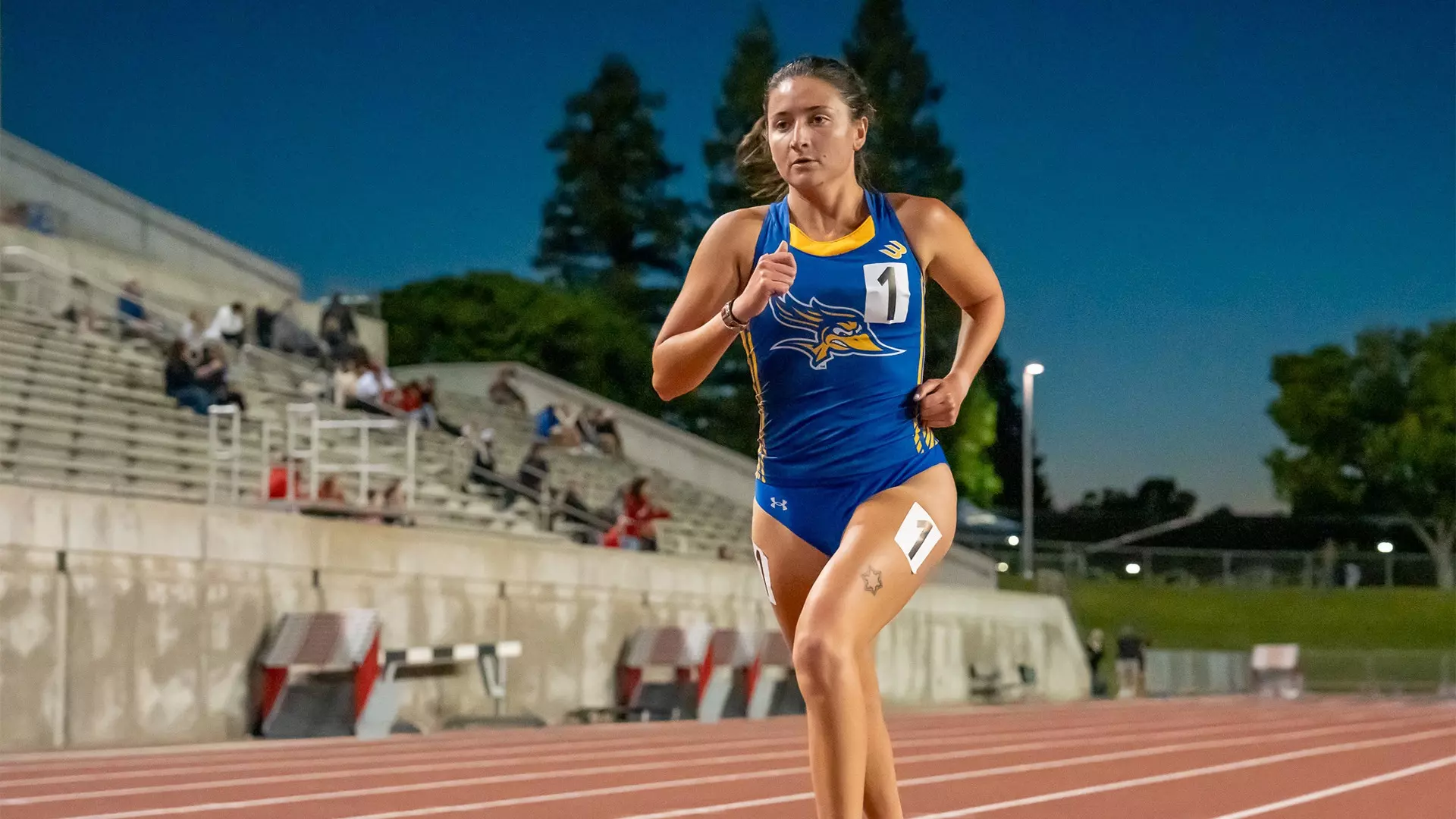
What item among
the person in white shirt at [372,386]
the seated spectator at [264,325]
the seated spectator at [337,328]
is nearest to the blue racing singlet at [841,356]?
the person in white shirt at [372,386]

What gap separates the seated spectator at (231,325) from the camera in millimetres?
24094

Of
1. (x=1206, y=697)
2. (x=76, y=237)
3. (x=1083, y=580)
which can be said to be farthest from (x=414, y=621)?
(x=1083, y=580)

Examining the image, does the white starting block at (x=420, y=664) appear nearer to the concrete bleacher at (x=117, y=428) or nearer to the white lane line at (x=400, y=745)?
the white lane line at (x=400, y=745)

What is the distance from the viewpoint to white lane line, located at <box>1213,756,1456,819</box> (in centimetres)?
877

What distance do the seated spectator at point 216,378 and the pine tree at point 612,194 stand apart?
165 ft

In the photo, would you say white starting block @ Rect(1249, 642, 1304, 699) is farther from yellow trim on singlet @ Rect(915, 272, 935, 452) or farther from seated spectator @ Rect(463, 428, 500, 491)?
yellow trim on singlet @ Rect(915, 272, 935, 452)

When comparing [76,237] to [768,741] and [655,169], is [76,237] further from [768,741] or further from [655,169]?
[655,169]

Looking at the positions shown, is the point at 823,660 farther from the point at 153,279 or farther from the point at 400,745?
the point at 153,279

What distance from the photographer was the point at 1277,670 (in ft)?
123

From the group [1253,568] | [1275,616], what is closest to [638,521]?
[1253,568]

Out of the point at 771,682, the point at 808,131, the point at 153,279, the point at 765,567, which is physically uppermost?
the point at 153,279

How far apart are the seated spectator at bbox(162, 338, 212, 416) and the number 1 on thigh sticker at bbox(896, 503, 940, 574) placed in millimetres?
15921

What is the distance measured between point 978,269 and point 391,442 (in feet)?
65.3

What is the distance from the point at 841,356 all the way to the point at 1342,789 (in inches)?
258
